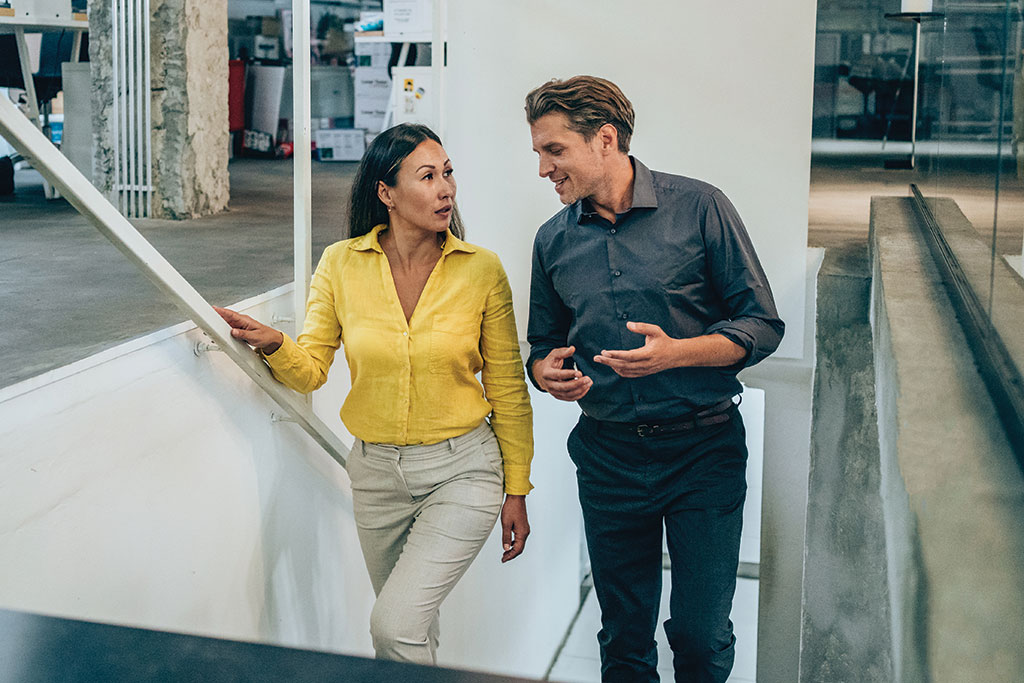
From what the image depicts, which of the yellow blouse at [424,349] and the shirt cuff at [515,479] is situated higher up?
the yellow blouse at [424,349]

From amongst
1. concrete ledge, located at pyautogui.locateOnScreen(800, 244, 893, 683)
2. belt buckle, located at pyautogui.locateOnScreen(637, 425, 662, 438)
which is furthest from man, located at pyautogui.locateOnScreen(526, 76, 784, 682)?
concrete ledge, located at pyautogui.locateOnScreen(800, 244, 893, 683)

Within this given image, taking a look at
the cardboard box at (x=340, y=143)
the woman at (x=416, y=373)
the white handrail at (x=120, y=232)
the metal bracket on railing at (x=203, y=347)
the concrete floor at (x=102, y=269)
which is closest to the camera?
the white handrail at (x=120, y=232)

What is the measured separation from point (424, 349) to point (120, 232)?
0.74 meters

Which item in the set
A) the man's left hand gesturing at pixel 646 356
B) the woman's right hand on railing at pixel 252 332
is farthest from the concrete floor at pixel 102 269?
the man's left hand gesturing at pixel 646 356

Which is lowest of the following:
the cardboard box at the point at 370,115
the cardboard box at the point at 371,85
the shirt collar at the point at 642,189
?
the shirt collar at the point at 642,189

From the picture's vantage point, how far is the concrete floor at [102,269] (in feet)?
8.89

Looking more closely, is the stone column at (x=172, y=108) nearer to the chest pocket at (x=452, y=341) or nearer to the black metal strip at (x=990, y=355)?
the chest pocket at (x=452, y=341)

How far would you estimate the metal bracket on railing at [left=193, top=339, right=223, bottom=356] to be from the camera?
281cm

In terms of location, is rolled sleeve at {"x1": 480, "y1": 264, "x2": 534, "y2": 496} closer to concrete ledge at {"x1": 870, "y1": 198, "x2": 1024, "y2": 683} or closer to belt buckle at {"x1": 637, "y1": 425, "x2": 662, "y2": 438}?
belt buckle at {"x1": 637, "y1": 425, "x2": 662, "y2": 438}

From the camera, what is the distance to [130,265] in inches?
158

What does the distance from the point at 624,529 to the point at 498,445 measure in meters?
0.39

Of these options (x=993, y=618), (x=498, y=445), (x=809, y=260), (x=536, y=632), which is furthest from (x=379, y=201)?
(x=536, y=632)

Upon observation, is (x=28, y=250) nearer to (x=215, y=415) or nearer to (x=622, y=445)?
(x=215, y=415)

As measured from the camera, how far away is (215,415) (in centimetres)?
292
